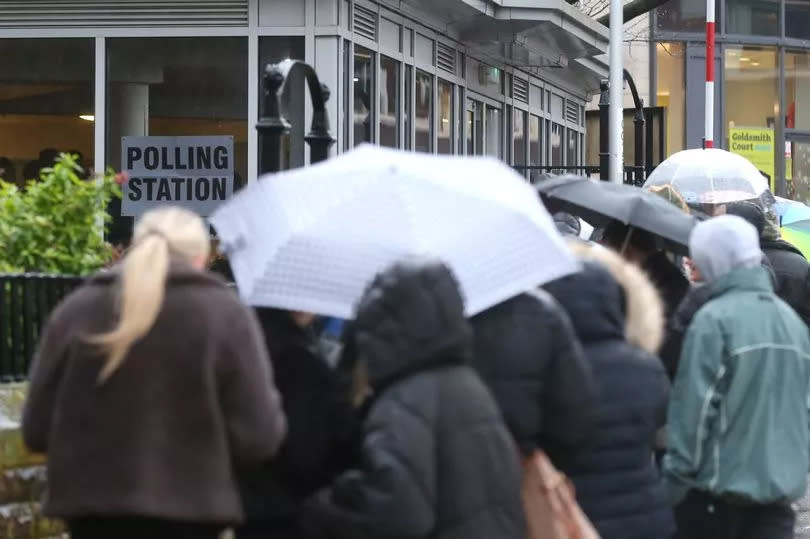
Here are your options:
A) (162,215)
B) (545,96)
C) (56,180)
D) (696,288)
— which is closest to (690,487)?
(696,288)

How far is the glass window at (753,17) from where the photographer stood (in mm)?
37594

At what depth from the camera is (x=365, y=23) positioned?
1767cm

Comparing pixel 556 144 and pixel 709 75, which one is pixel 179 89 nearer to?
pixel 709 75

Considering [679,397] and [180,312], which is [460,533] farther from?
[679,397]

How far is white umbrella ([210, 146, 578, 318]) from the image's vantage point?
5480mm

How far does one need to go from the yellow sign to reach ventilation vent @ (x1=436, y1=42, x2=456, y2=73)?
17169 millimetres

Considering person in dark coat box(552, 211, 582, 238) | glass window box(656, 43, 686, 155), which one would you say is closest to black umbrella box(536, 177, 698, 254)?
person in dark coat box(552, 211, 582, 238)

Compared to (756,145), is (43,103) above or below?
below

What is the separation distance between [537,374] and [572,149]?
82.8 ft

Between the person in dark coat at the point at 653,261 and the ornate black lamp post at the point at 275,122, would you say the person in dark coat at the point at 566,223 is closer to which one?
the person in dark coat at the point at 653,261

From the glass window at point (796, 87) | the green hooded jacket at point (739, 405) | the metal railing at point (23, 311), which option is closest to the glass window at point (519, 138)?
the glass window at point (796, 87)

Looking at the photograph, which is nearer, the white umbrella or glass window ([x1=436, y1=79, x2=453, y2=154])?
the white umbrella

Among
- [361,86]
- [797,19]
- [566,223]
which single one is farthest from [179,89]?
[797,19]

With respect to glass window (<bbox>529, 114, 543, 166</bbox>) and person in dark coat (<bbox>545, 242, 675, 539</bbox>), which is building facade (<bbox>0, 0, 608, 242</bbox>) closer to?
glass window (<bbox>529, 114, 543, 166</bbox>)
